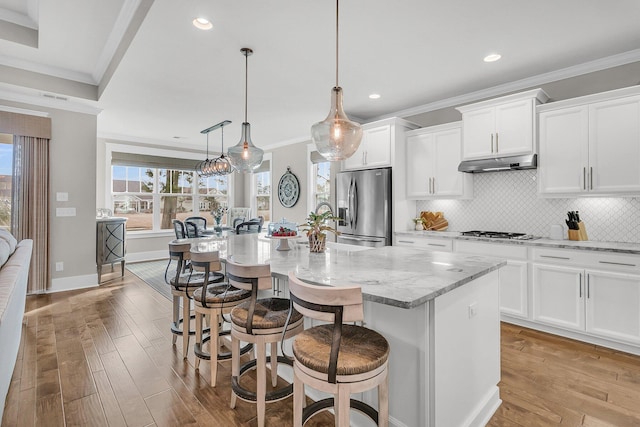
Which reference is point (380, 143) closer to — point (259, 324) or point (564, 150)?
point (564, 150)

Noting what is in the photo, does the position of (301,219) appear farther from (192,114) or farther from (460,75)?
(460,75)

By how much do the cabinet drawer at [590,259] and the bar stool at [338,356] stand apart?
255 cm

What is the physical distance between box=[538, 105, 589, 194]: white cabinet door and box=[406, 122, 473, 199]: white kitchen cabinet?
2.89ft

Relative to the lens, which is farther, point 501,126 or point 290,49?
point 501,126

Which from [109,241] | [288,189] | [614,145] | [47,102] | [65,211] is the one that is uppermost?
[47,102]

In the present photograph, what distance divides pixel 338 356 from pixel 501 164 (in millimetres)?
3150

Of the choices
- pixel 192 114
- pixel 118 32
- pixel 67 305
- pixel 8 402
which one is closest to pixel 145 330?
pixel 8 402

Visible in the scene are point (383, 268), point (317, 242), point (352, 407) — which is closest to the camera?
point (352, 407)

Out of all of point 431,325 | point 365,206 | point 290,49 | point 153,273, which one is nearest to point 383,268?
point 431,325

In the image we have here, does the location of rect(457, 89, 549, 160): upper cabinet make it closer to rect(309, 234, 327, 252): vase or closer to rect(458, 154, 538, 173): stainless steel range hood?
rect(458, 154, 538, 173): stainless steel range hood

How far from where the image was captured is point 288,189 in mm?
6852

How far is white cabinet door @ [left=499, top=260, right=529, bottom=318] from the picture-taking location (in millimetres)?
3199

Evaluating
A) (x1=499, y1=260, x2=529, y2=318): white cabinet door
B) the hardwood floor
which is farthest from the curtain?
(x1=499, y1=260, x2=529, y2=318): white cabinet door

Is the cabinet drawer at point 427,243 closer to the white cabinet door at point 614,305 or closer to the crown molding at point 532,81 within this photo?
the white cabinet door at point 614,305
